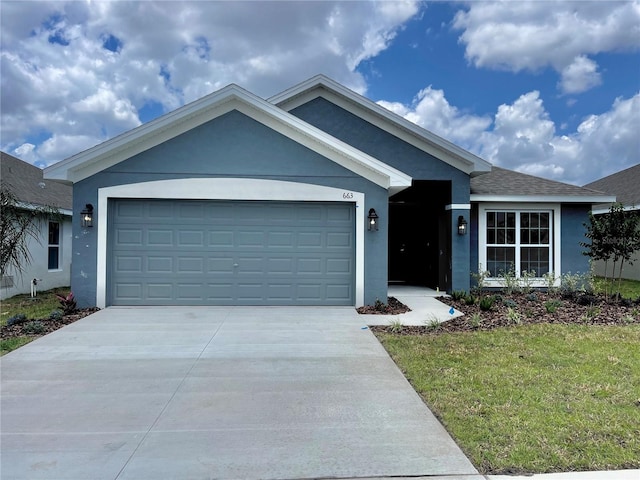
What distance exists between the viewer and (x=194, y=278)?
9.96 meters

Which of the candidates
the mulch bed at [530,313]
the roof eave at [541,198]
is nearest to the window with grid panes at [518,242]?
the roof eave at [541,198]

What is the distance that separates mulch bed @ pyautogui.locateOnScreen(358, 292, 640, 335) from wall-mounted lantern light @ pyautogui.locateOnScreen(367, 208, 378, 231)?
6.19 ft

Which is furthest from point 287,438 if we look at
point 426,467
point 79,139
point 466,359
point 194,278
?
point 79,139

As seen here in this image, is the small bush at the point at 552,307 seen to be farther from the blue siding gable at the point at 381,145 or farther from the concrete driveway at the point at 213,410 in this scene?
the concrete driveway at the point at 213,410

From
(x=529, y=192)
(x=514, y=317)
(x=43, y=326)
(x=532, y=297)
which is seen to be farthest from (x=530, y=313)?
(x=43, y=326)

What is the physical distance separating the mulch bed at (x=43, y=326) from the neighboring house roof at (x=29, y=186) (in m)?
5.48

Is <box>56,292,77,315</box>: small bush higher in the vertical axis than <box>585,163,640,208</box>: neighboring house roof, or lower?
lower

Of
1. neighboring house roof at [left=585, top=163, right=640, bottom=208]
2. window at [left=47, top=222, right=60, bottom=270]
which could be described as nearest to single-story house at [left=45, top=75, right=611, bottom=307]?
window at [left=47, top=222, right=60, bottom=270]

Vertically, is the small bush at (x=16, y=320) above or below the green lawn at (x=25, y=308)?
above

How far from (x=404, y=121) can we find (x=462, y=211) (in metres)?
3.05

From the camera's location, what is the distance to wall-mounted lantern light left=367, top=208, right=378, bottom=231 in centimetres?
995

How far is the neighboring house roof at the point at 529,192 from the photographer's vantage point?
12.6m

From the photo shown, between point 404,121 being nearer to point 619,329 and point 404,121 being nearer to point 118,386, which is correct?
point 619,329

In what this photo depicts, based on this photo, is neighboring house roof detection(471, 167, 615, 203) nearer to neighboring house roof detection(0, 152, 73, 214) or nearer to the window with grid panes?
the window with grid panes
